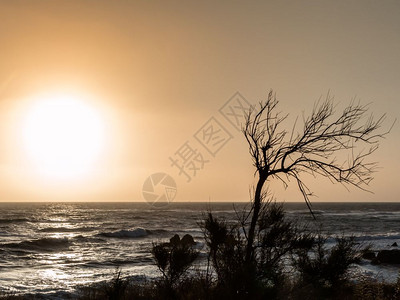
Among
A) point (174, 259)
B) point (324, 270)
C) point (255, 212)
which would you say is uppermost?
point (255, 212)

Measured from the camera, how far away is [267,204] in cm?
969

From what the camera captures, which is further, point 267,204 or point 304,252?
point 304,252

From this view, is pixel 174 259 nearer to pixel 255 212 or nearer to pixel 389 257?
pixel 255 212

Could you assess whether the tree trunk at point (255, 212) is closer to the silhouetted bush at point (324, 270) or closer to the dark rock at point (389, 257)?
the silhouetted bush at point (324, 270)

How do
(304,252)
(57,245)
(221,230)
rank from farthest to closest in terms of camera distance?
(57,245) < (304,252) < (221,230)

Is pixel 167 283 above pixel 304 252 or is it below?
below

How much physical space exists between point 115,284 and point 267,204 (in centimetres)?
470

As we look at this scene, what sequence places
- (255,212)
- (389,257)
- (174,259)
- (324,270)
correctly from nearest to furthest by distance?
(255,212), (324,270), (174,259), (389,257)

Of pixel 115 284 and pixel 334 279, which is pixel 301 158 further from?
pixel 115 284

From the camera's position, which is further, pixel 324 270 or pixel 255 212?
pixel 324 270

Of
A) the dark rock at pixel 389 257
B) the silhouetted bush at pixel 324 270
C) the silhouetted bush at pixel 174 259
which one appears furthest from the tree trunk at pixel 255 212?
the dark rock at pixel 389 257

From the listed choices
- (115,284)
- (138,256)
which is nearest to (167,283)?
(115,284)

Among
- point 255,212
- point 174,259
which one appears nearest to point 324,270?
point 255,212

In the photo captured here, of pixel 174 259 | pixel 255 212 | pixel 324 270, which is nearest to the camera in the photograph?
pixel 255 212
